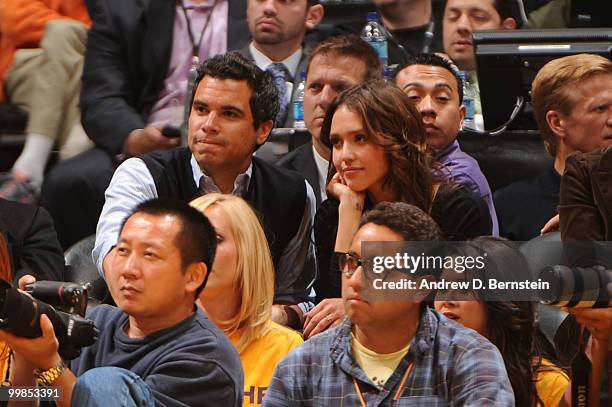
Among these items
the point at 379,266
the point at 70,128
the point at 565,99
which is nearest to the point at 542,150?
the point at 565,99

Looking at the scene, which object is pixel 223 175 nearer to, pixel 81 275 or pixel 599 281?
pixel 81 275

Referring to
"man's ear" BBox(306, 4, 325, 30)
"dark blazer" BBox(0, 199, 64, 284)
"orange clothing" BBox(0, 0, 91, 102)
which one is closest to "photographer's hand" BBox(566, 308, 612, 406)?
"dark blazer" BBox(0, 199, 64, 284)

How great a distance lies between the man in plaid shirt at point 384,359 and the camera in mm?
2807

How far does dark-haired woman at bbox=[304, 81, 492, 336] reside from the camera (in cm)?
355

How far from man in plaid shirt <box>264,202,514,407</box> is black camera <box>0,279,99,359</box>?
454mm

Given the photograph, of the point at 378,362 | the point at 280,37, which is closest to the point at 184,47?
the point at 280,37

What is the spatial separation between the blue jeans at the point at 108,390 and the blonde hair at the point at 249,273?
635 millimetres

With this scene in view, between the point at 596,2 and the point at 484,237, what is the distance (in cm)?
164

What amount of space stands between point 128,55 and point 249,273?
1.58 meters

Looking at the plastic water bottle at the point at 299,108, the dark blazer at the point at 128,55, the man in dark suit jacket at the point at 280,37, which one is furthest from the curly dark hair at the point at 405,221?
the dark blazer at the point at 128,55

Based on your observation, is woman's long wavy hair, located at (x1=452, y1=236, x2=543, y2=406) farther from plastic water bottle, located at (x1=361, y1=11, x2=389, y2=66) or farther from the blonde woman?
plastic water bottle, located at (x1=361, y1=11, x2=389, y2=66)

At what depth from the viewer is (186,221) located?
2.96m

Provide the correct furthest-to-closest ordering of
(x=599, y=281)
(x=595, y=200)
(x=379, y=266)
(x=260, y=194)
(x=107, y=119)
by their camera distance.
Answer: (x=107, y=119), (x=260, y=194), (x=595, y=200), (x=379, y=266), (x=599, y=281)

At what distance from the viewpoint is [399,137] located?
11.8 ft
